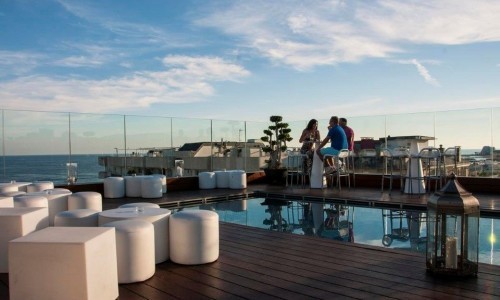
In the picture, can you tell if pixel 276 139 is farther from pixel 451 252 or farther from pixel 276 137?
pixel 451 252

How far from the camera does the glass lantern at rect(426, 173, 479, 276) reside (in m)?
2.88

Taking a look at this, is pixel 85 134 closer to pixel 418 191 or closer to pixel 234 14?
pixel 234 14

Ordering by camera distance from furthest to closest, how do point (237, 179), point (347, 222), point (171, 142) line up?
point (171, 142)
point (237, 179)
point (347, 222)

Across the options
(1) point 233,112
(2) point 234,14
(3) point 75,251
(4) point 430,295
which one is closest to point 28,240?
(3) point 75,251

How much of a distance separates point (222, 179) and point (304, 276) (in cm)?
630

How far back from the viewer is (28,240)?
2.33 meters

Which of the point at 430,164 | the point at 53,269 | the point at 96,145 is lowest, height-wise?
the point at 53,269

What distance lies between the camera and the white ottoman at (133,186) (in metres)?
7.71

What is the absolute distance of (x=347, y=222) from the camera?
17.9ft

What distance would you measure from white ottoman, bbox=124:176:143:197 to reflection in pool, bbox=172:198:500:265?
1362 mm

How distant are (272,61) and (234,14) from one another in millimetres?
2856

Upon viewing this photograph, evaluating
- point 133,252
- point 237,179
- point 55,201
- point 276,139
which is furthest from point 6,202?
point 276,139

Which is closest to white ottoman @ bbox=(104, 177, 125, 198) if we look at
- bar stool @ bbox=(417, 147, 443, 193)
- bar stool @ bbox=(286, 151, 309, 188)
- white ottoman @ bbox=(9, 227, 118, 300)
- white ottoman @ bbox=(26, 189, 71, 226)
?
white ottoman @ bbox=(26, 189, 71, 226)

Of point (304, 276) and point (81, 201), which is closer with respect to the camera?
point (304, 276)
